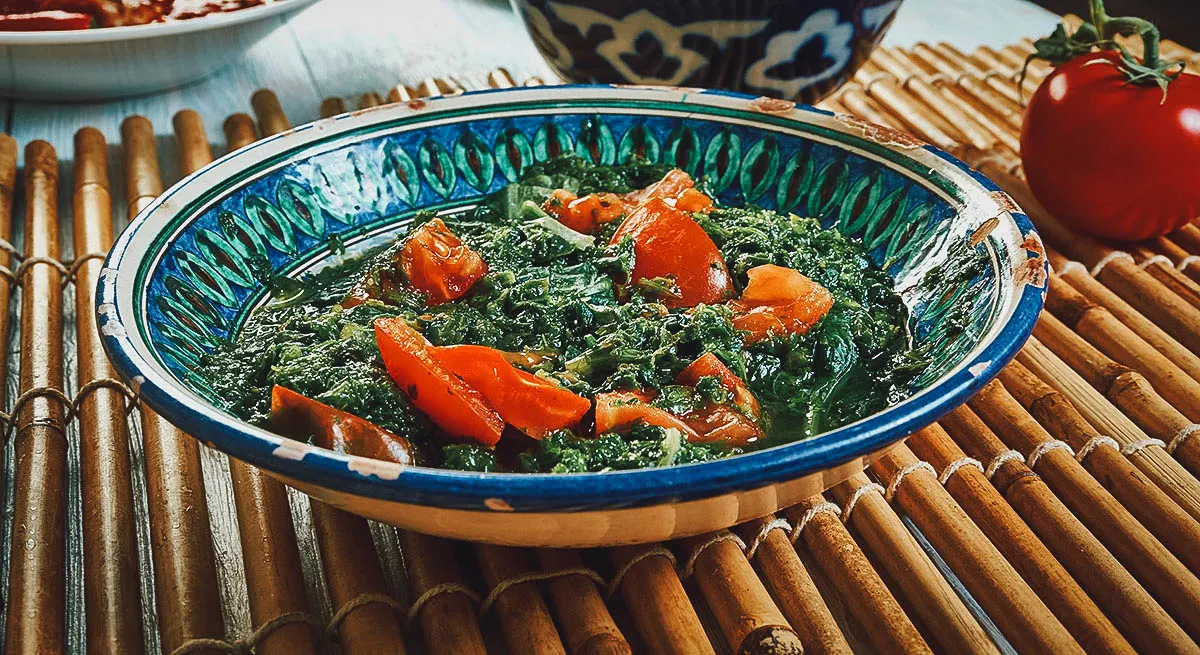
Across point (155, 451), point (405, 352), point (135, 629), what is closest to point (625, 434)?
point (405, 352)

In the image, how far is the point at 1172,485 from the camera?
192 cm

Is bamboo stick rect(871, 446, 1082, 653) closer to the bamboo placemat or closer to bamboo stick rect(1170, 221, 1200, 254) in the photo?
Answer: the bamboo placemat

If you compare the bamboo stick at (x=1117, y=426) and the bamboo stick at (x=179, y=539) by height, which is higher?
the bamboo stick at (x=179, y=539)

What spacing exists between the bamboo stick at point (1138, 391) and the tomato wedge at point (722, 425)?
934mm

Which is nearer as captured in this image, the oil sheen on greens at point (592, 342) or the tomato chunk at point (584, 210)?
the oil sheen on greens at point (592, 342)

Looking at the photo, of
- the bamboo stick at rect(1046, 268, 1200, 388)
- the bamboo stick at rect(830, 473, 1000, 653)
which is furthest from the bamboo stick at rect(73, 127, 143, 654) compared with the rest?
the bamboo stick at rect(1046, 268, 1200, 388)

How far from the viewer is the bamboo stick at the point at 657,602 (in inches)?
62.4

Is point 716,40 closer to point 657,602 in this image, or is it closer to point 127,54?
point 657,602

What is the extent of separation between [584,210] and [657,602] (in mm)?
1005

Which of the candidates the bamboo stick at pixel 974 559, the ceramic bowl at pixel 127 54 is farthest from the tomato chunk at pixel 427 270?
the ceramic bowl at pixel 127 54

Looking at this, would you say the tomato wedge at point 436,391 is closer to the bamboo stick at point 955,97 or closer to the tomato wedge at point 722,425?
the tomato wedge at point 722,425


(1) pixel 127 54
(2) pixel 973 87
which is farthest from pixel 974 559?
(1) pixel 127 54

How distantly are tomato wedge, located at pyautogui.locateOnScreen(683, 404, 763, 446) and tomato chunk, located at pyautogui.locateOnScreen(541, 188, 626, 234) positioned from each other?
709mm

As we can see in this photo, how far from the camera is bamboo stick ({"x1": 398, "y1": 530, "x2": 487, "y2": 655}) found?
1604 millimetres
